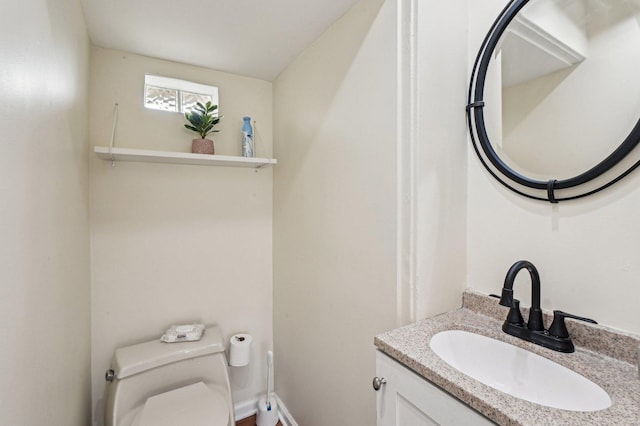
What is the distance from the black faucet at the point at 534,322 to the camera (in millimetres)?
816

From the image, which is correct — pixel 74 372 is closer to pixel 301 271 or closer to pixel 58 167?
pixel 58 167

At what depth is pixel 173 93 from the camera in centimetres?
169

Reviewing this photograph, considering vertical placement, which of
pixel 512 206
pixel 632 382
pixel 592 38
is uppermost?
pixel 592 38

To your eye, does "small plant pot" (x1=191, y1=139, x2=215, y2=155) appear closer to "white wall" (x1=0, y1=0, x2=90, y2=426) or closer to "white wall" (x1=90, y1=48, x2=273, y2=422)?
"white wall" (x1=90, y1=48, x2=273, y2=422)

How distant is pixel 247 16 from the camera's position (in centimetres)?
130

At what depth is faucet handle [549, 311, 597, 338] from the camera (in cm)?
83

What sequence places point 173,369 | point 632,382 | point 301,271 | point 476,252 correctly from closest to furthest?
point 632,382 → point 476,252 → point 173,369 → point 301,271

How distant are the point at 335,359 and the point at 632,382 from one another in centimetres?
97

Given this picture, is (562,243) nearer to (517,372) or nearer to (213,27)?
(517,372)

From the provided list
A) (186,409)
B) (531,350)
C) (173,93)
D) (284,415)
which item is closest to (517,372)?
(531,350)

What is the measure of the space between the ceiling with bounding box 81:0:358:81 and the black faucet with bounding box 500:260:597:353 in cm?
118

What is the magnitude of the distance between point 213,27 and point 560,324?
69.3 inches

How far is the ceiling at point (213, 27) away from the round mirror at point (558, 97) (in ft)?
2.10

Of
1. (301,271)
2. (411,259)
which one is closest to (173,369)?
(301,271)
